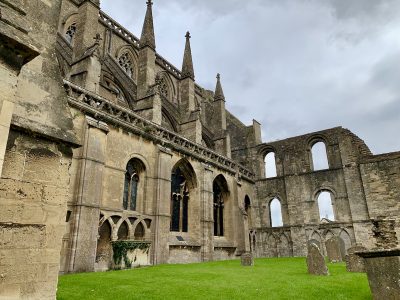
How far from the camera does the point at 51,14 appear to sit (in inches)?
177

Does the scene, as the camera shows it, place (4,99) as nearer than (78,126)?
Yes

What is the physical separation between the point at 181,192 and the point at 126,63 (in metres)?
10.5

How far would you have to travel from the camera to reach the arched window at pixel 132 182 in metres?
12.7

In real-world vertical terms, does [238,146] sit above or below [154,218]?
above

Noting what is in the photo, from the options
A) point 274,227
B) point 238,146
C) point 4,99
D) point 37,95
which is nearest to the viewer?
point 4,99

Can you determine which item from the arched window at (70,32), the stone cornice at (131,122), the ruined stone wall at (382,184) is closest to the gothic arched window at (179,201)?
the stone cornice at (131,122)

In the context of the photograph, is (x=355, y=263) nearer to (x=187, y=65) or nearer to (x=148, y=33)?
(x=148, y=33)

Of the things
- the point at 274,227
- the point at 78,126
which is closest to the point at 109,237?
the point at 78,126

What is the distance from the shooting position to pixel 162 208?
43.6 feet

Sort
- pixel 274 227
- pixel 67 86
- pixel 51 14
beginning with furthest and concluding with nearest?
1. pixel 274 227
2. pixel 67 86
3. pixel 51 14

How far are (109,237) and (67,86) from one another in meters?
5.67

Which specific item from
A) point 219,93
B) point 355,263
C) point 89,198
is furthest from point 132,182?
point 219,93

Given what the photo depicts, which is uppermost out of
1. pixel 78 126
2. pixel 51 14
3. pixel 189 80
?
pixel 189 80

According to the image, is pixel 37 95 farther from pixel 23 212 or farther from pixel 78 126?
pixel 78 126
